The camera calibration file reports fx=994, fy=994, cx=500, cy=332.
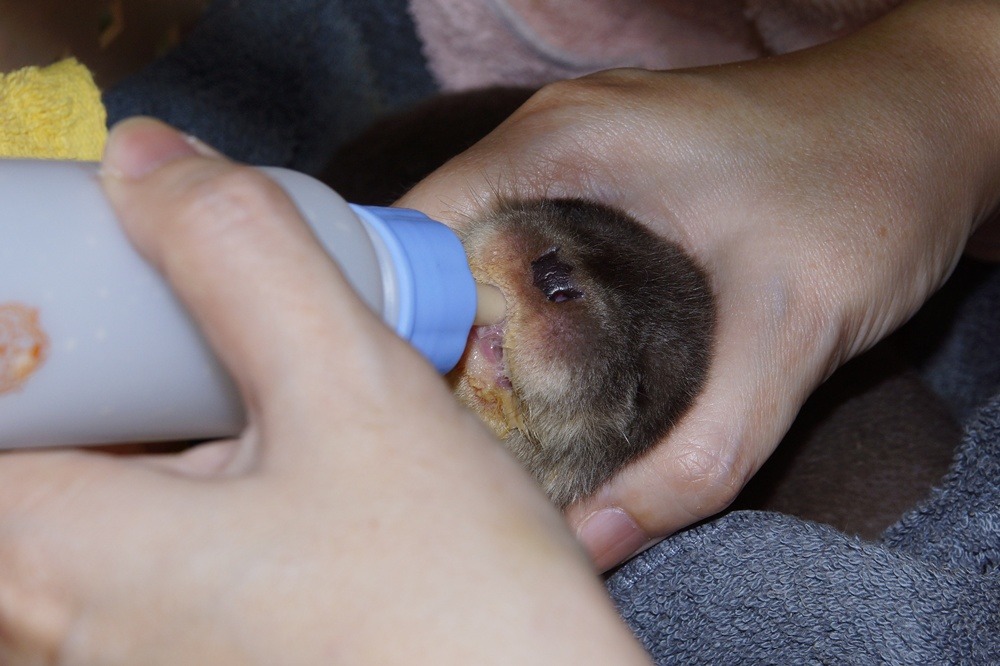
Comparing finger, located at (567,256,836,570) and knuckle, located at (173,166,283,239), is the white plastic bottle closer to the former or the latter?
knuckle, located at (173,166,283,239)

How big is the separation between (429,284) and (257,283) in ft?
0.62

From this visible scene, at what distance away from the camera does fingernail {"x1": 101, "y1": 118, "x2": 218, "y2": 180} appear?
54cm

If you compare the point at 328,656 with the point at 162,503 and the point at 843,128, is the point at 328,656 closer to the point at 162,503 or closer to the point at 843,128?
the point at 162,503

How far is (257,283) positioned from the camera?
0.48m

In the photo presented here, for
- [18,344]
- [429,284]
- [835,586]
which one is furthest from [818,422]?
[18,344]

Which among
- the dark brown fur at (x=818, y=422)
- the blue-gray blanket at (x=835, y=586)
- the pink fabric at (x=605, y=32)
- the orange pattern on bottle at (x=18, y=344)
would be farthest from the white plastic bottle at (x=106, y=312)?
the pink fabric at (x=605, y=32)

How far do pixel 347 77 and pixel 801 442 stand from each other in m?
1.07

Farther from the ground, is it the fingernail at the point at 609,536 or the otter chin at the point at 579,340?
the otter chin at the point at 579,340

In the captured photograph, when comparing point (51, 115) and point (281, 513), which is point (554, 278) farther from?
point (51, 115)

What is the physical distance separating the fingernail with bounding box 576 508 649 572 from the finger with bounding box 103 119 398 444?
648 millimetres

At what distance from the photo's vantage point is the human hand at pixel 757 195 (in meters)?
1.09

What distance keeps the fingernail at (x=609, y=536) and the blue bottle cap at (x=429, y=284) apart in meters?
0.45

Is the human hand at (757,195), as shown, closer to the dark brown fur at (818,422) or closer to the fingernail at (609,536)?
the fingernail at (609,536)

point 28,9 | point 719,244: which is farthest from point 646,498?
point 28,9
